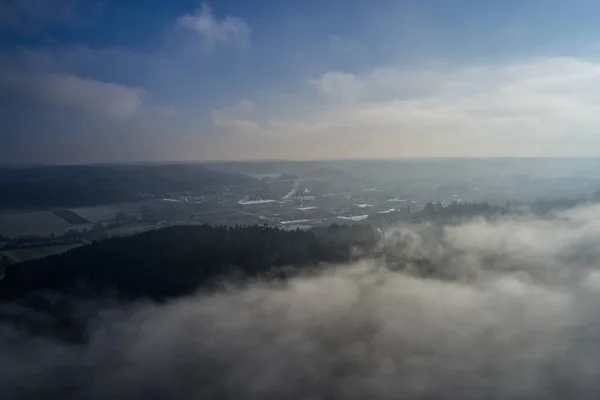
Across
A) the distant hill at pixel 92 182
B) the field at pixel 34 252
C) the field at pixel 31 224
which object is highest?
the distant hill at pixel 92 182

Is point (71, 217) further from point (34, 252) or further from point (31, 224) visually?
point (34, 252)

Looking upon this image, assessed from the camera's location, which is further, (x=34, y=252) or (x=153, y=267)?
(x=153, y=267)

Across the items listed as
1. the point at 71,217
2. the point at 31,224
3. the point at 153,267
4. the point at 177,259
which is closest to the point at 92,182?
the point at 71,217

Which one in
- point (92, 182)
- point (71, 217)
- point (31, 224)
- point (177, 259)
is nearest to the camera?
point (177, 259)

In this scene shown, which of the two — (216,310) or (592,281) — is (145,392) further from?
(592,281)

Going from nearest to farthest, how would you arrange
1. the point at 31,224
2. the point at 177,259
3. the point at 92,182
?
the point at 177,259 → the point at 31,224 → the point at 92,182

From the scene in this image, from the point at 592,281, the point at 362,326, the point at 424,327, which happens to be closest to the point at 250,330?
the point at 362,326

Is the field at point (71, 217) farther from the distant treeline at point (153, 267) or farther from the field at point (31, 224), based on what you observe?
the distant treeline at point (153, 267)

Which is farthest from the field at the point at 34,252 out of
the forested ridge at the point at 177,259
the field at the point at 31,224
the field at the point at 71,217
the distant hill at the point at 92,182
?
the distant hill at the point at 92,182
